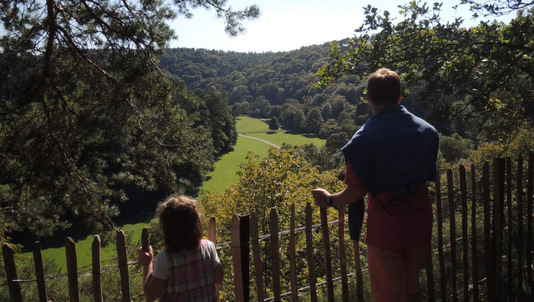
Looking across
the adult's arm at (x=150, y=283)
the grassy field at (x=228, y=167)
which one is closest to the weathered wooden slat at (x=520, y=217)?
the adult's arm at (x=150, y=283)

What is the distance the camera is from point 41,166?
5.31 m

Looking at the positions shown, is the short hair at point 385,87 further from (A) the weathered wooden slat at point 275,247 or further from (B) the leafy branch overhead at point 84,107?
(B) the leafy branch overhead at point 84,107

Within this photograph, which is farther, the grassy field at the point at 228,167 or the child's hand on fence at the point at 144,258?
the grassy field at the point at 228,167

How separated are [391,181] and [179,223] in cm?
111

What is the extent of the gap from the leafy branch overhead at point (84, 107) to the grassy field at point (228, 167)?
1.12m

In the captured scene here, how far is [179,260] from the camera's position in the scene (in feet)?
6.66

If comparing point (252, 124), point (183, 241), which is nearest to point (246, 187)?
point (183, 241)

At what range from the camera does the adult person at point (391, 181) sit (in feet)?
6.41

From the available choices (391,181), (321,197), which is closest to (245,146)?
(321,197)

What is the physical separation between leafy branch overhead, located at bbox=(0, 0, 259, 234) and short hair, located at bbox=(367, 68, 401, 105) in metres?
4.04

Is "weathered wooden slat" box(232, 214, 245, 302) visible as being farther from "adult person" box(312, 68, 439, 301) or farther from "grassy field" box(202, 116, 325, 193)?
"grassy field" box(202, 116, 325, 193)

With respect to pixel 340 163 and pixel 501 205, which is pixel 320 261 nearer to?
pixel 501 205

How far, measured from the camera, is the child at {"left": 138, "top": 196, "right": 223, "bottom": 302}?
6.50ft

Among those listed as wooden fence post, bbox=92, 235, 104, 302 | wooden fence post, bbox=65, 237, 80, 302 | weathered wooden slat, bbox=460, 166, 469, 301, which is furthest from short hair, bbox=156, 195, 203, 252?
weathered wooden slat, bbox=460, 166, 469, 301
